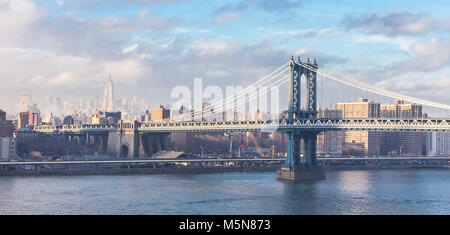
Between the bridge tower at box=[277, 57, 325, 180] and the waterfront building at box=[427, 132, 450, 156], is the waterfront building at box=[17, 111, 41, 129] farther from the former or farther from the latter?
the waterfront building at box=[427, 132, 450, 156]

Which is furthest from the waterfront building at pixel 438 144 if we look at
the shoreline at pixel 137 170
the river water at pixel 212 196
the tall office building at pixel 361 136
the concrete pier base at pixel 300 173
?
the concrete pier base at pixel 300 173

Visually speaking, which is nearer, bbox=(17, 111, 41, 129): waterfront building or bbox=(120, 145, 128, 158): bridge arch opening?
bbox=(120, 145, 128, 158): bridge arch opening

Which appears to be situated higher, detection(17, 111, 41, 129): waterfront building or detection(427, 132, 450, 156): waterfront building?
detection(17, 111, 41, 129): waterfront building

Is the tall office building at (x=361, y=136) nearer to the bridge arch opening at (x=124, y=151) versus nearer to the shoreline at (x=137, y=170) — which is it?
the shoreline at (x=137, y=170)

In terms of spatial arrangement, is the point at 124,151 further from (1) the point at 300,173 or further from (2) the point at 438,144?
(2) the point at 438,144

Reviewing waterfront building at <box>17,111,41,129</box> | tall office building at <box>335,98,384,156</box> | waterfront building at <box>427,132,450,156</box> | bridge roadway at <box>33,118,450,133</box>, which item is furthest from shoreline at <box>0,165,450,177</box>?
waterfront building at <box>17,111,41,129</box>

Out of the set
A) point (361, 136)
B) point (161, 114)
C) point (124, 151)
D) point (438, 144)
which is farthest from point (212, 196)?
point (438, 144)

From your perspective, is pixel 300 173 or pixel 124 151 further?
pixel 124 151

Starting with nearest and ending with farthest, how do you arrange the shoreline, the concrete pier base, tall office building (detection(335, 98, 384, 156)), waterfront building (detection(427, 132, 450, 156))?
the concrete pier base
the shoreline
tall office building (detection(335, 98, 384, 156))
waterfront building (detection(427, 132, 450, 156))

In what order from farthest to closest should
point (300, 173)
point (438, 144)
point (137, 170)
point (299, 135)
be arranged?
1. point (438, 144)
2. point (137, 170)
3. point (299, 135)
4. point (300, 173)
